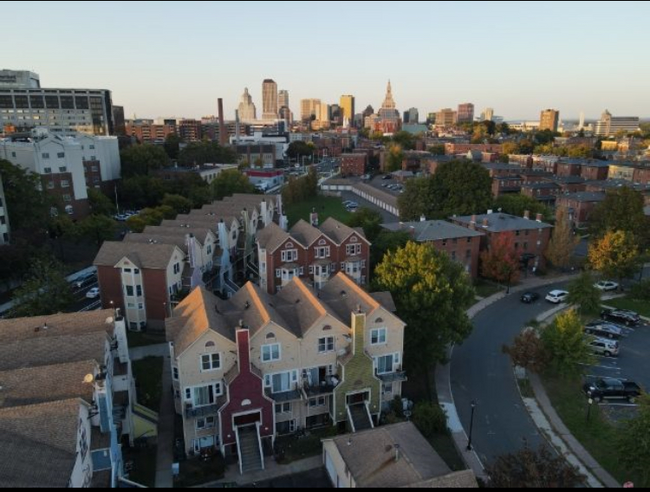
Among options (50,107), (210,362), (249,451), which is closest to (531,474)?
(249,451)

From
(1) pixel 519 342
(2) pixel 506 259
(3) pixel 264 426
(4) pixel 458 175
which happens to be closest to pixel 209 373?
(3) pixel 264 426

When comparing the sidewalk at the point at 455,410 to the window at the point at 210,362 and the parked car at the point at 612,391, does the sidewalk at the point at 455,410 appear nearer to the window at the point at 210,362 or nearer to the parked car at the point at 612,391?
the parked car at the point at 612,391

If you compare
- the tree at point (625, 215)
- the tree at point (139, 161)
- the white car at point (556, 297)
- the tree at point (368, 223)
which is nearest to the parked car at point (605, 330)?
the white car at point (556, 297)

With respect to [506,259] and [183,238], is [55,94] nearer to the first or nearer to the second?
[183,238]

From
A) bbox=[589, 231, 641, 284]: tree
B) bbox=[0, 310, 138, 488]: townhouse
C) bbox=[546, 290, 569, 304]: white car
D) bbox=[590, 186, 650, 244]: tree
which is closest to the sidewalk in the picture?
bbox=[546, 290, 569, 304]: white car

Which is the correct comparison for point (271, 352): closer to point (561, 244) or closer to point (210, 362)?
point (210, 362)
